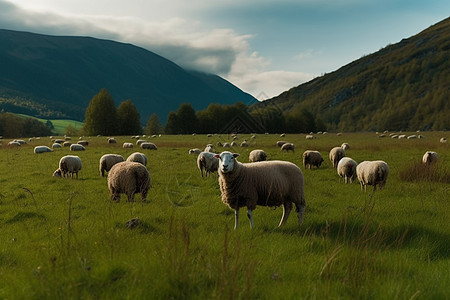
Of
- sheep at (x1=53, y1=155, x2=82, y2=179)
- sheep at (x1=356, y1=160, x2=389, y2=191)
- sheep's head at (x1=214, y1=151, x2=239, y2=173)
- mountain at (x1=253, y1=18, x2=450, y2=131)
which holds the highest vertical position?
mountain at (x1=253, y1=18, x2=450, y2=131)

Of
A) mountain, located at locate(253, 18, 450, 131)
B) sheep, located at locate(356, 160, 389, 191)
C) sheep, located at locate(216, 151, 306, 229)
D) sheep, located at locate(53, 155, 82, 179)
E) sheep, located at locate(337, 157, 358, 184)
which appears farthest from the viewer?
mountain, located at locate(253, 18, 450, 131)

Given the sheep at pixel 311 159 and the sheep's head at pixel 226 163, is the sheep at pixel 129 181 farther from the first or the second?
the sheep at pixel 311 159

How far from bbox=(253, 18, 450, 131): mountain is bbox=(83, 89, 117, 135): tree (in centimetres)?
5541

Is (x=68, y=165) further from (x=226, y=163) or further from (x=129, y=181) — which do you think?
(x=226, y=163)

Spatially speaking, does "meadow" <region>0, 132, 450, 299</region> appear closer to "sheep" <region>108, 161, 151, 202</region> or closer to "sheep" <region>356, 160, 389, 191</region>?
"sheep" <region>108, 161, 151, 202</region>

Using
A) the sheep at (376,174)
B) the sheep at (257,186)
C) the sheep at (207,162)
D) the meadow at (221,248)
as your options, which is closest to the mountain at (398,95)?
the sheep at (207,162)

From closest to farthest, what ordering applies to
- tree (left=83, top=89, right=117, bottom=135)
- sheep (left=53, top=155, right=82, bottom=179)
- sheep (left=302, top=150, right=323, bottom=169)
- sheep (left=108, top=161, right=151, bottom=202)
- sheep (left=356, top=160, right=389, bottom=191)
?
sheep (left=108, top=161, right=151, bottom=202) < sheep (left=356, top=160, right=389, bottom=191) < sheep (left=53, top=155, right=82, bottom=179) < sheep (left=302, top=150, right=323, bottom=169) < tree (left=83, top=89, right=117, bottom=135)

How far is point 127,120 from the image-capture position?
85.9 meters

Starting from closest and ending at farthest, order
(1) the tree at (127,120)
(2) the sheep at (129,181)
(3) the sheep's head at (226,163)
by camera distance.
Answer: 1. (3) the sheep's head at (226,163)
2. (2) the sheep at (129,181)
3. (1) the tree at (127,120)

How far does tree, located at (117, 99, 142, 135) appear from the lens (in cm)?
8512

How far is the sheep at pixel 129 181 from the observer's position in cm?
1039

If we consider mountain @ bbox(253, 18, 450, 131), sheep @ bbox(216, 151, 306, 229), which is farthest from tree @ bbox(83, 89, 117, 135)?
sheep @ bbox(216, 151, 306, 229)

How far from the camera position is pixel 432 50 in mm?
161000

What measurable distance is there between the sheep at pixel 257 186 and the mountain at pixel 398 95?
10373 centimetres
